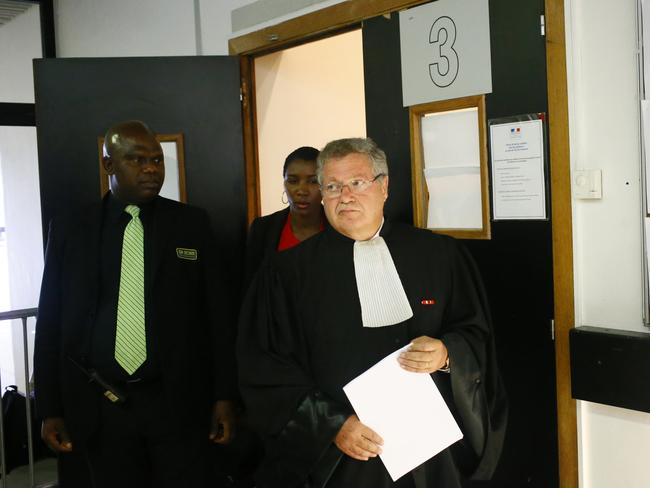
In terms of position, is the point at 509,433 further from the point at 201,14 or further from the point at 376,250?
the point at 201,14

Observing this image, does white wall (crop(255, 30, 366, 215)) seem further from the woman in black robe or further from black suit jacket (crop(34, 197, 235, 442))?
black suit jacket (crop(34, 197, 235, 442))

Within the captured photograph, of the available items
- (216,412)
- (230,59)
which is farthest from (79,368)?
(230,59)

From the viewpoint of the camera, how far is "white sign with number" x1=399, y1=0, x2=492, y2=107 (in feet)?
7.73

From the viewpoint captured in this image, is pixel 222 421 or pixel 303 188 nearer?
pixel 222 421

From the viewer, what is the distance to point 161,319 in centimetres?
215

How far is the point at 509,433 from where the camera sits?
2346 millimetres

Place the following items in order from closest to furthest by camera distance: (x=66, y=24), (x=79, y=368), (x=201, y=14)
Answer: (x=79, y=368) < (x=201, y=14) < (x=66, y=24)

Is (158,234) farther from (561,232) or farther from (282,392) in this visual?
(561,232)

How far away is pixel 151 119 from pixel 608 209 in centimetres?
211

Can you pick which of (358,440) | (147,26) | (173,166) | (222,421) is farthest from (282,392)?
(147,26)

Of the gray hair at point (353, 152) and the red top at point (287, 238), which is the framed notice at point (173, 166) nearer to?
the red top at point (287, 238)

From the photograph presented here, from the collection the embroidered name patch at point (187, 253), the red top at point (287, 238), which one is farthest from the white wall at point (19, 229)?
the embroidered name patch at point (187, 253)

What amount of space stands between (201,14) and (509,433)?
2.62 metres

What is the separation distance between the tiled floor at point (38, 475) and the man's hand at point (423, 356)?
2633 mm
